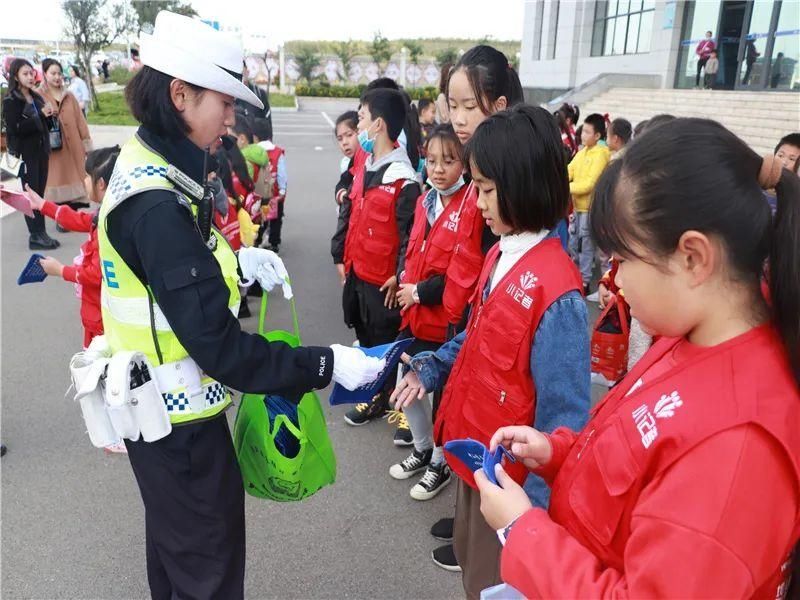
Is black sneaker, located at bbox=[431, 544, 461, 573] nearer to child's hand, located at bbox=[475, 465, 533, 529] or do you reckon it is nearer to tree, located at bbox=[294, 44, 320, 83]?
child's hand, located at bbox=[475, 465, 533, 529]

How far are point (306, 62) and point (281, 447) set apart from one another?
1478 inches

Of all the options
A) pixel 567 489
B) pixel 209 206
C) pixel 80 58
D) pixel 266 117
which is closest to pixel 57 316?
pixel 266 117

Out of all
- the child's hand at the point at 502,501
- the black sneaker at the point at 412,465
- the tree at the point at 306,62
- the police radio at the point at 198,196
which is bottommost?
the black sneaker at the point at 412,465

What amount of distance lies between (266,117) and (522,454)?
19.9 feet

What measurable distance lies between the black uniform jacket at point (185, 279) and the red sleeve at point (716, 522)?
1.00 metres

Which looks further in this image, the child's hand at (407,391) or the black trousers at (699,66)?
the black trousers at (699,66)

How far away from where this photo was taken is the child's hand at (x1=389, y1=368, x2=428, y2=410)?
189cm

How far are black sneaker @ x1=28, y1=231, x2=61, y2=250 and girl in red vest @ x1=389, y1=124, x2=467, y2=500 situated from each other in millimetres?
5615

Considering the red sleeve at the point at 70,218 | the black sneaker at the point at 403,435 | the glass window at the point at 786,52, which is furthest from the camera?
the glass window at the point at 786,52

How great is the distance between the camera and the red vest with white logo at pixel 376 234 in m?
3.37

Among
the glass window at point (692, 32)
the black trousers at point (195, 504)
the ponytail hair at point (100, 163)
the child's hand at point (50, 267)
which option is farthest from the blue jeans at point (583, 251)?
the glass window at point (692, 32)

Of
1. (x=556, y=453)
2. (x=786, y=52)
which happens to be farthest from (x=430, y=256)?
(x=786, y=52)

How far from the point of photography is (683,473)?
836 millimetres

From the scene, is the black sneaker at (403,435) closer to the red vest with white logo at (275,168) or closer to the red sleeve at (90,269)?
the red sleeve at (90,269)
